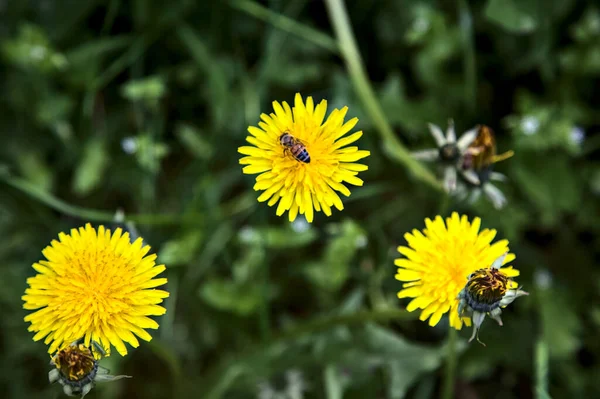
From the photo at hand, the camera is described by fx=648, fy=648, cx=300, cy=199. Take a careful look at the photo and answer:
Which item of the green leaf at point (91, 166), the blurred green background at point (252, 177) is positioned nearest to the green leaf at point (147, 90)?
the blurred green background at point (252, 177)

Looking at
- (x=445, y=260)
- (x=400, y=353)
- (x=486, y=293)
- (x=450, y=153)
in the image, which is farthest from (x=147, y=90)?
(x=486, y=293)

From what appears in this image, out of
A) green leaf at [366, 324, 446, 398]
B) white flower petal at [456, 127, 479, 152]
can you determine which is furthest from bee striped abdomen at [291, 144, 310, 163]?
green leaf at [366, 324, 446, 398]

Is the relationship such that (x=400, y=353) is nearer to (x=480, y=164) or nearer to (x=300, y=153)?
(x=480, y=164)

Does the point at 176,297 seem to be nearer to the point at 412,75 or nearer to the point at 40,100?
the point at 40,100

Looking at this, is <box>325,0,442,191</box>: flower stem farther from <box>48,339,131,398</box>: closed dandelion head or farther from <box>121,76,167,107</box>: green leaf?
<box>48,339,131,398</box>: closed dandelion head

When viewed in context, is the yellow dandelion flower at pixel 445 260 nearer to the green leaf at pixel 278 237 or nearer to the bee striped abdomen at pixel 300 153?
the bee striped abdomen at pixel 300 153
